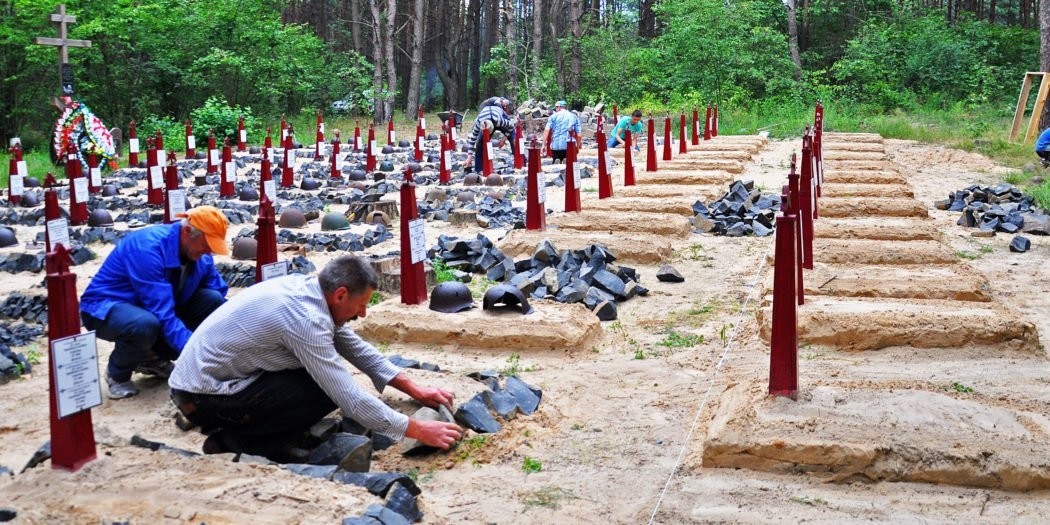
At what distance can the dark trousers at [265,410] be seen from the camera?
14.5 feet

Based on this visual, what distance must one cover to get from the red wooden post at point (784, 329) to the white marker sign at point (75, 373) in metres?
2.85

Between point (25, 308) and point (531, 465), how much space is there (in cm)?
496

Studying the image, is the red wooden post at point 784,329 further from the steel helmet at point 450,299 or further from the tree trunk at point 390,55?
the tree trunk at point 390,55

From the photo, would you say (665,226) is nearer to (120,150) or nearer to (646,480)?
(646,480)

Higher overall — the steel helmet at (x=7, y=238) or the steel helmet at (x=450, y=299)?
the steel helmet at (x=7, y=238)

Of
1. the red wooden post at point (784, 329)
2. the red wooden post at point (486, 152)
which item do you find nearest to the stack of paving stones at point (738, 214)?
the red wooden post at point (486, 152)

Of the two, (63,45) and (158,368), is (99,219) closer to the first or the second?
(158,368)

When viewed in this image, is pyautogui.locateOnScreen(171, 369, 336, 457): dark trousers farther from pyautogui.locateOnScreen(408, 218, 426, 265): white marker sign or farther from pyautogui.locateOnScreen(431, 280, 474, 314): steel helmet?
pyautogui.locateOnScreen(408, 218, 426, 265): white marker sign

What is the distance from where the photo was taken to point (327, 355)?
4.28 meters

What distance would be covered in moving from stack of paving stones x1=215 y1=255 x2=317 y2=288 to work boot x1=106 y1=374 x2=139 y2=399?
3036mm

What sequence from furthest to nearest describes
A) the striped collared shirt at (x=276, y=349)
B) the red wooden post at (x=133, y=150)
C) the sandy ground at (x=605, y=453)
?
the red wooden post at (x=133, y=150), the striped collared shirt at (x=276, y=349), the sandy ground at (x=605, y=453)

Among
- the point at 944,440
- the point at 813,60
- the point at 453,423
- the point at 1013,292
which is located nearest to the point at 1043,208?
the point at 1013,292

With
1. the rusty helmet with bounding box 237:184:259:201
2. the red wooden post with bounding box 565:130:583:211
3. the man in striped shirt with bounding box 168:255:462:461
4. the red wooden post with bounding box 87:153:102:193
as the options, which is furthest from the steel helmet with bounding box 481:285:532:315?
the red wooden post with bounding box 87:153:102:193

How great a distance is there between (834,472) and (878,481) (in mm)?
170
